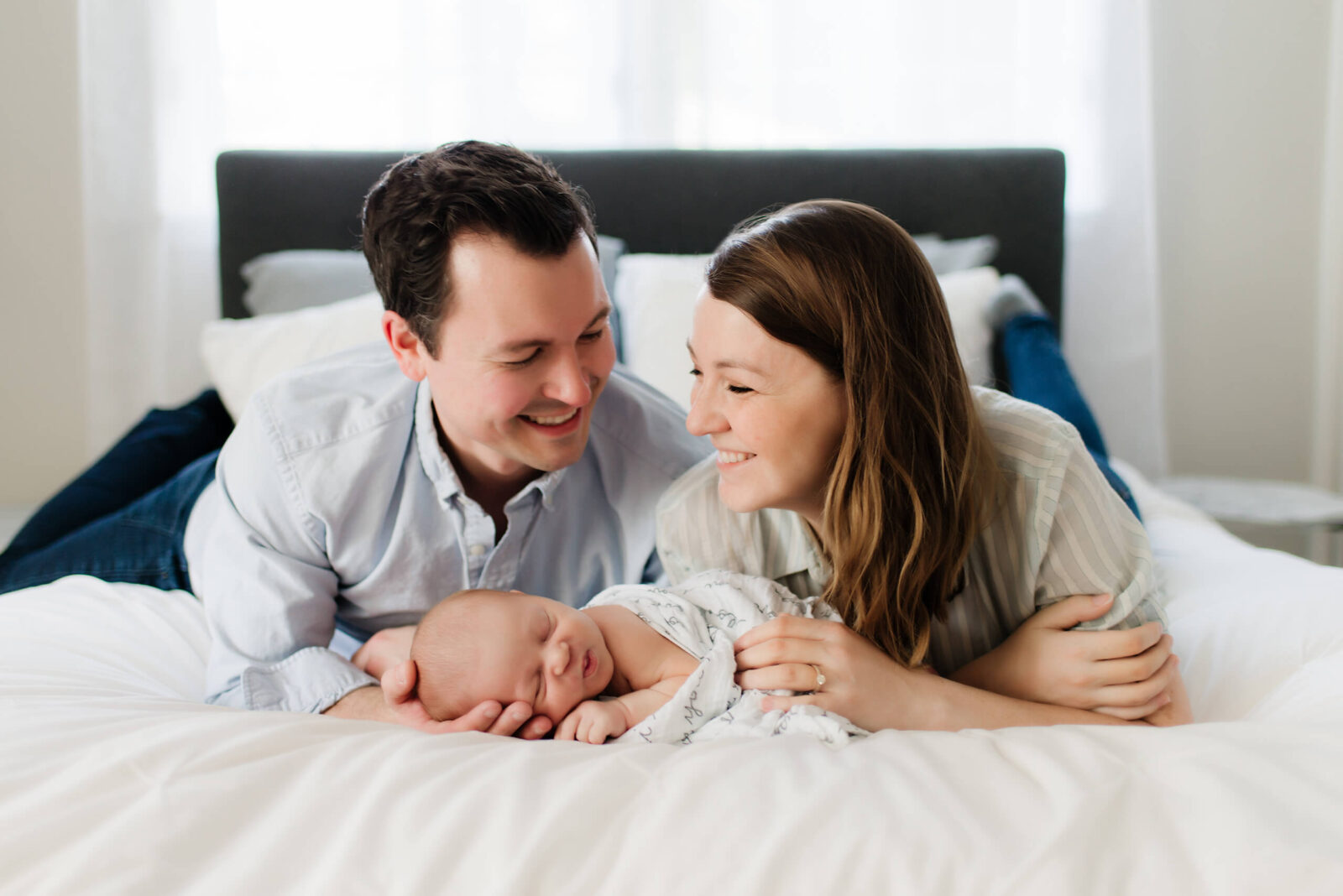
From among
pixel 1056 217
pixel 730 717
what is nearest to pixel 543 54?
pixel 1056 217

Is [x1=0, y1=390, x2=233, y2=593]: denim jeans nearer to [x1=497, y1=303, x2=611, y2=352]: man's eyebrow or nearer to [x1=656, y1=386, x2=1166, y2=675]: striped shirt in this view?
[x1=497, y1=303, x2=611, y2=352]: man's eyebrow

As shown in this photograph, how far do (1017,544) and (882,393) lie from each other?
274mm

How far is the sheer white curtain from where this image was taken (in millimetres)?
2773

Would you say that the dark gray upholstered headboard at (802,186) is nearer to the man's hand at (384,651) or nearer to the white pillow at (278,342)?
the white pillow at (278,342)

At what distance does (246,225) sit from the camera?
2611 mm

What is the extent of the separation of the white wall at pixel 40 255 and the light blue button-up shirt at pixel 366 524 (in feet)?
5.53

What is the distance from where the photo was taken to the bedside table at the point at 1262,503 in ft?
7.54

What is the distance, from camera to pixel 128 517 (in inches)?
69.8

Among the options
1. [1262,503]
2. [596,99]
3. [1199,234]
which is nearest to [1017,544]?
[1262,503]

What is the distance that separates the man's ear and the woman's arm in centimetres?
65

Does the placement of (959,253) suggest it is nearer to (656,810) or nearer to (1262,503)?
(1262,503)

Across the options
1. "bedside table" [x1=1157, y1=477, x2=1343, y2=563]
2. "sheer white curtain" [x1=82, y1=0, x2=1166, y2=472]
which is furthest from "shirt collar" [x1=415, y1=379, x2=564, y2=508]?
"bedside table" [x1=1157, y1=477, x2=1343, y2=563]

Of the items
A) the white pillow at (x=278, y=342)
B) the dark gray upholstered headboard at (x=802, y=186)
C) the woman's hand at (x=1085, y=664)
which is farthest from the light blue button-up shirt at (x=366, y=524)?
the dark gray upholstered headboard at (x=802, y=186)

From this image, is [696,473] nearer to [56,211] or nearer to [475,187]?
[475,187]
